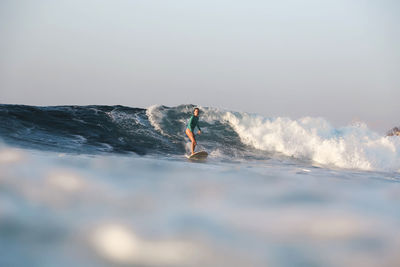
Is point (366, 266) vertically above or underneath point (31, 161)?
underneath

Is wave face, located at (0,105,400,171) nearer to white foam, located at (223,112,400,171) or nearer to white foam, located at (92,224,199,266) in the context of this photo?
white foam, located at (223,112,400,171)

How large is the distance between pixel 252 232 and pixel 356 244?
2.15 ft

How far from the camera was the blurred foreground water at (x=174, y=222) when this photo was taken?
1.92 m

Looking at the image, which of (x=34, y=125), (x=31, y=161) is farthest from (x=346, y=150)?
(x=31, y=161)

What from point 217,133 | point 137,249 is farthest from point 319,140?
point 137,249

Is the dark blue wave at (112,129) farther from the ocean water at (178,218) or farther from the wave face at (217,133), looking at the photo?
the ocean water at (178,218)

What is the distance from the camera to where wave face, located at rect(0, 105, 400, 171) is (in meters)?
11.5

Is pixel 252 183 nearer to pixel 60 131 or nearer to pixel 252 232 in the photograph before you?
pixel 252 232

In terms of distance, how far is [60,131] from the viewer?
1145 centimetres

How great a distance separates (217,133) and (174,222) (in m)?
12.8

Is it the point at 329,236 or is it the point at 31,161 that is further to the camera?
the point at 31,161

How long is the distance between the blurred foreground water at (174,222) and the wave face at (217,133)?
7.34 metres

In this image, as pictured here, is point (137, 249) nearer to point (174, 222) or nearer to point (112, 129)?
point (174, 222)

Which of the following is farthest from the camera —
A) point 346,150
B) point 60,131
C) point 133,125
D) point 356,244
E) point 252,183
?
point 133,125
